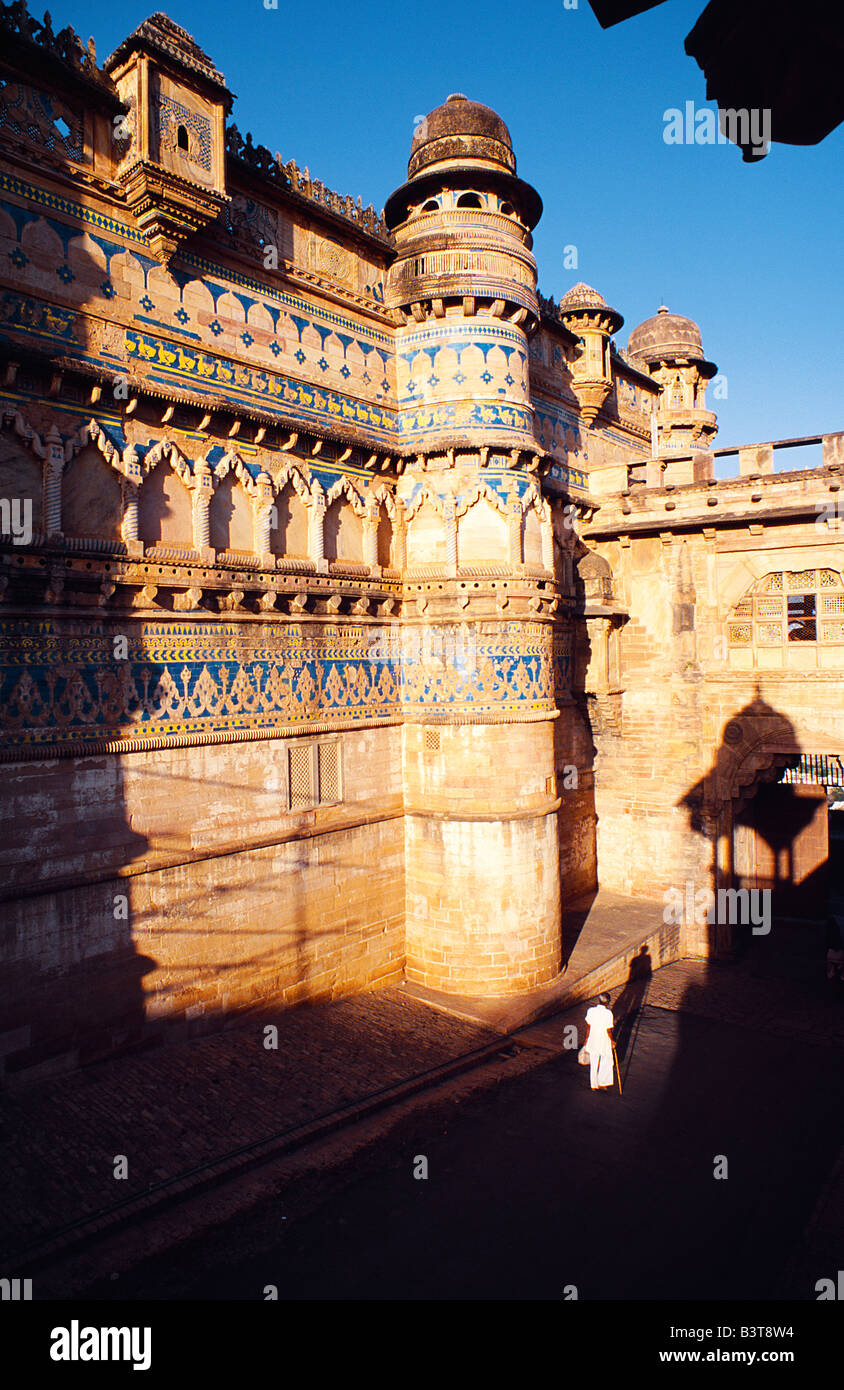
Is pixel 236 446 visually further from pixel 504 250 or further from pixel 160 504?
pixel 504 250

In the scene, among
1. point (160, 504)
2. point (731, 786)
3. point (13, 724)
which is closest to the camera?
point (13, 724)

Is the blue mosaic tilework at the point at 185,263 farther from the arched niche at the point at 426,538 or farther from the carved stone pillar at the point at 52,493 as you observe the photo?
the arched niche at the point at 426,538

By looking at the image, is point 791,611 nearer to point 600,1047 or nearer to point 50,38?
point 600,1047

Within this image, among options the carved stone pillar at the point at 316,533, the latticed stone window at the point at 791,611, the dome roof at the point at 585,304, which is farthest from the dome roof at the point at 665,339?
the carved stone pillar at the point at 316,533

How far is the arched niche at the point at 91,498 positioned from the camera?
30.0ft

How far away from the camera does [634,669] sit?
17000 mm

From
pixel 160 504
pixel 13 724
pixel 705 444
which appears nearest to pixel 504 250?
pixel 160 504

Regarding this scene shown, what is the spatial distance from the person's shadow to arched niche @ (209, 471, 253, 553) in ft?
28.4

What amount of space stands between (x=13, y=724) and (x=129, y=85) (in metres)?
7.37

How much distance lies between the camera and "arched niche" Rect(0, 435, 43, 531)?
8.62 metres

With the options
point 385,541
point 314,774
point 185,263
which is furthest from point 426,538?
point 185,263

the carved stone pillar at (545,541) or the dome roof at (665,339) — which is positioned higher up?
the dome roof at (665,339)

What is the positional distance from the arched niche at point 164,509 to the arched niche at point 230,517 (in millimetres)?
386

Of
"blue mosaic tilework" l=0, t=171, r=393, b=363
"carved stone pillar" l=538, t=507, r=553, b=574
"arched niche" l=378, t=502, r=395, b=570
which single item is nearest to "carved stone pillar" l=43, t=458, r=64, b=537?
"blue mosaic tilework" l=0, t=171, r=393, b=363
